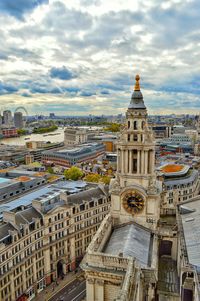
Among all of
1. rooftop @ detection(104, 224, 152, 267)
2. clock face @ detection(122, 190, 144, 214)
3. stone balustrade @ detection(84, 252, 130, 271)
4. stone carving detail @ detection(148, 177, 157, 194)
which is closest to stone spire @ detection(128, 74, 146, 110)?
stone carving detail @ detection(148, 177, 157, 194)

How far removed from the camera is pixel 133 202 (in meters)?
43.8

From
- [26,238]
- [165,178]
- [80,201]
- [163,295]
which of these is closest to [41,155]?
[165,178]

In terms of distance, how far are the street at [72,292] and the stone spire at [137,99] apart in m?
40.6

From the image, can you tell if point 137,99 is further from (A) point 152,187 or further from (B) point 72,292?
(B) point 72,292

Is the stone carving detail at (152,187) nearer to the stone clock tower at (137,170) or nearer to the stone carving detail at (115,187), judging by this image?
the stone clock tower at (137,170)

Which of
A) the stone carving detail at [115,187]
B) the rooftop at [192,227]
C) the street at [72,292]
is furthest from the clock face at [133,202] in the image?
the street at [72,292]

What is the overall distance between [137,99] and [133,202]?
17409mm

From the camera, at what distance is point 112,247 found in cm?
3709

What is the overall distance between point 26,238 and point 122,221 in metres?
21.6

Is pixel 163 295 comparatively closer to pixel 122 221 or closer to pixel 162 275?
pixel 162 275

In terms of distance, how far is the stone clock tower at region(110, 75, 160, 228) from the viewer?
42.8 meters

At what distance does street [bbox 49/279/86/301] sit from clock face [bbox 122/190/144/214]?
2437cm

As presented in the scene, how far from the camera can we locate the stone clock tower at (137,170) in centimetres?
4284

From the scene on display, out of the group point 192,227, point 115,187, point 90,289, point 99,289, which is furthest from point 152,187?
point 90,289
